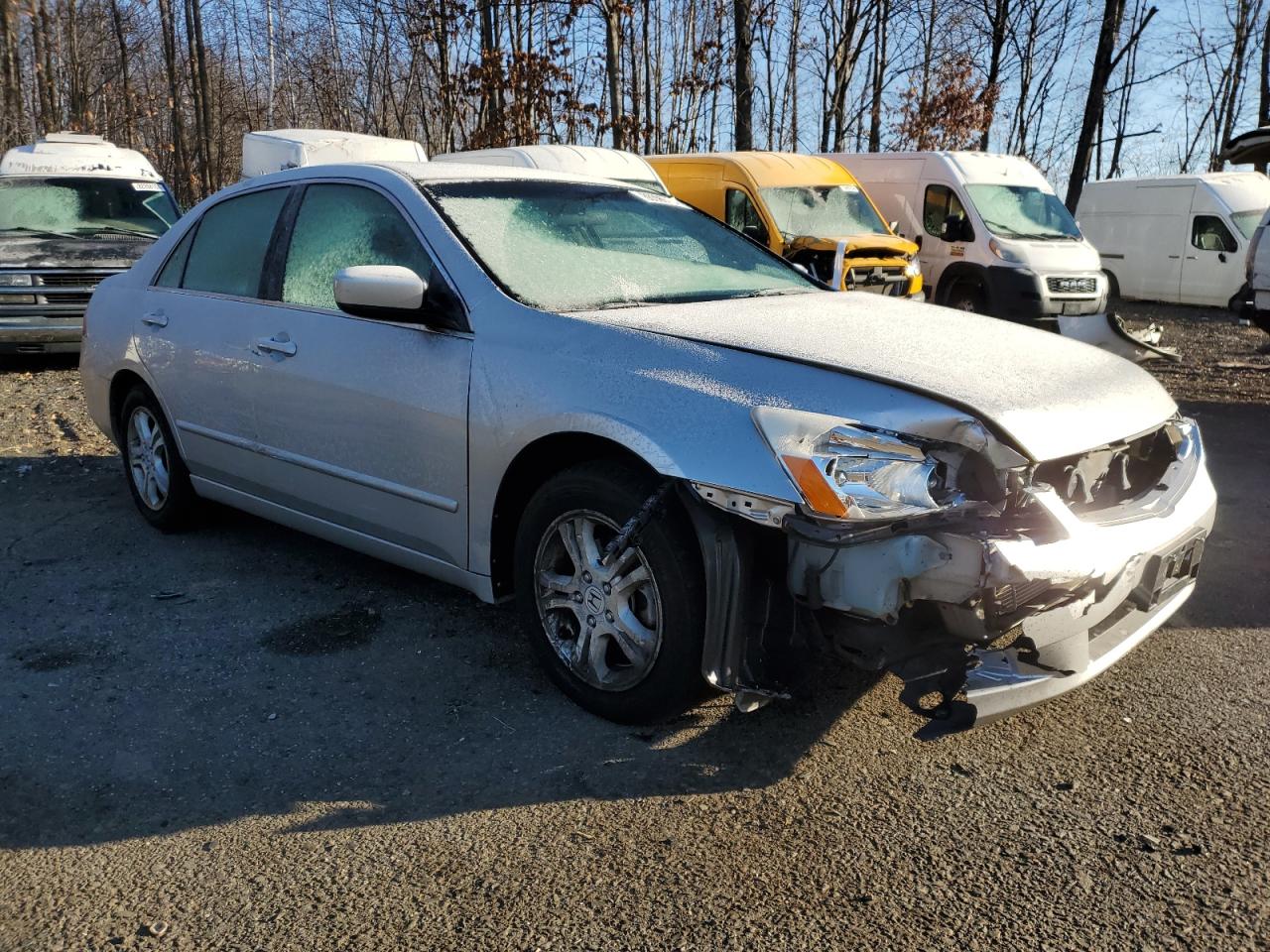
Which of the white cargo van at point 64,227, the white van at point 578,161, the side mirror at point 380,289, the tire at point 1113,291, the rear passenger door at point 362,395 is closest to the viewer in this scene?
the side mirror at point 380,289

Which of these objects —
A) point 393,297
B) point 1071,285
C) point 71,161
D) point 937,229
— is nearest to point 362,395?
point 393,297

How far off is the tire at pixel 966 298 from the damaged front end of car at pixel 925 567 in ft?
37.6

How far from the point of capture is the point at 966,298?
1418cm

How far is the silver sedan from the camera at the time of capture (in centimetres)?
277

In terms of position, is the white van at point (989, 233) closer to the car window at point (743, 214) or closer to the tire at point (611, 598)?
the car window at point (743, 214)

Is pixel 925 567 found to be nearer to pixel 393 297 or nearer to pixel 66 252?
pixel 393 297

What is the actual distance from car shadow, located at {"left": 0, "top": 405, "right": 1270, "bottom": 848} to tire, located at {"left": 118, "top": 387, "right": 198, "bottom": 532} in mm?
260

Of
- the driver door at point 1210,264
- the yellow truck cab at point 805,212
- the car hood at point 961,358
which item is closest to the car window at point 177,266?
the car hood at point 961,358

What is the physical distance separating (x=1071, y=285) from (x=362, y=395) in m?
11.7

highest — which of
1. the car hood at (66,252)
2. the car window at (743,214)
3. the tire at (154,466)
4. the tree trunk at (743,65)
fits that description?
the tree trunk at (743,65)

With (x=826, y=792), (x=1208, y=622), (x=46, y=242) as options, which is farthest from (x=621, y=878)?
(x=46, y=242)

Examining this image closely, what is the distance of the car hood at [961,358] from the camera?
9.53 ft

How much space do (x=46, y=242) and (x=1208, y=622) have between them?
10.6 metres

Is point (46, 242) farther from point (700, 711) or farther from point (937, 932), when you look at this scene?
point (937, 932)
